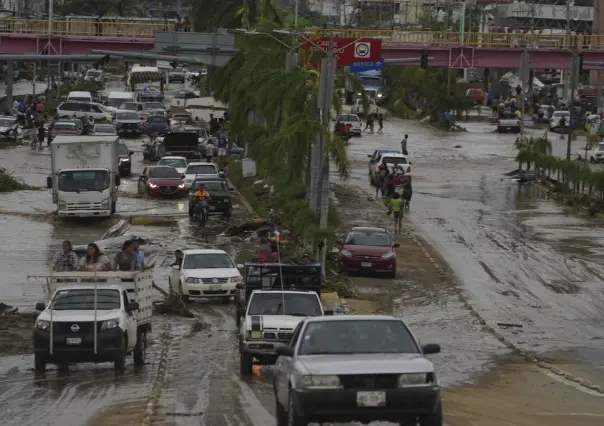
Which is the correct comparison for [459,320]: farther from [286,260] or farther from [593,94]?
[593,94]

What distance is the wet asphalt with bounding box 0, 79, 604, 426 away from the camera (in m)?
20.9

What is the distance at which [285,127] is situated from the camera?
45.4 m

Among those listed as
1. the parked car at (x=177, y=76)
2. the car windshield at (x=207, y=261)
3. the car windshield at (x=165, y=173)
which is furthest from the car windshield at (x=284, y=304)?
the parked car at (x=177, y=76)

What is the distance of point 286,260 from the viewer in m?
40.5

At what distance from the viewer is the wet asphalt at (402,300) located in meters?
20.9

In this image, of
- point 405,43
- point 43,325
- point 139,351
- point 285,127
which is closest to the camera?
point 43,325

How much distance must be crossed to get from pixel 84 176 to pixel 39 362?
32395mm

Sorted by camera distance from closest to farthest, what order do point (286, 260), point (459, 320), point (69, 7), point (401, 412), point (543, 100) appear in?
point (401, 412), point (459, 320), point (286, 260), point (543, 100), point (69, 7)

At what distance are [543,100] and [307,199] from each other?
102 m

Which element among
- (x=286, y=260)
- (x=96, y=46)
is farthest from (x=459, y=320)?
(x=96, y=46)

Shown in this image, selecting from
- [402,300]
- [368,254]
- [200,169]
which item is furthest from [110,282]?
[200,169]

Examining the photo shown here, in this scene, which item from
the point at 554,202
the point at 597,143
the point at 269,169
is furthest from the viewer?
the point at 597,143

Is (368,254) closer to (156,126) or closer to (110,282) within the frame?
(110,282)

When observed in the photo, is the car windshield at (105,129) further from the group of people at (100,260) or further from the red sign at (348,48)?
the group of people at (100,260)
